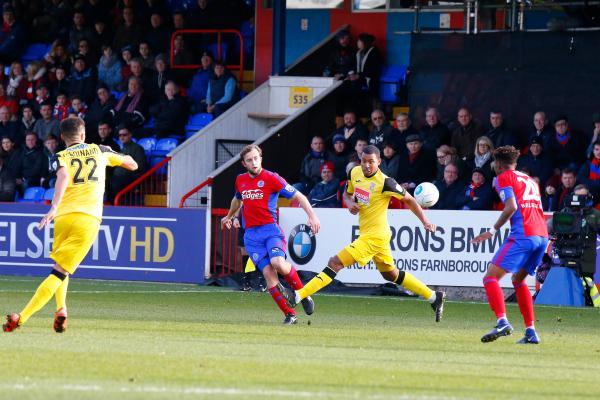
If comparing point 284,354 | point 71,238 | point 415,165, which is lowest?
point 284,354

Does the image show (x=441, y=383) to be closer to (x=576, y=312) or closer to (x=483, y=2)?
(x=576, y=312)

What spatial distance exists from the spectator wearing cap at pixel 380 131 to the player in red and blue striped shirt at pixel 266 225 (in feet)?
25.7

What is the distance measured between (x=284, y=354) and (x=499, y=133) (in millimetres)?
11412

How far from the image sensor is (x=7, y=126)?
28.0 metres

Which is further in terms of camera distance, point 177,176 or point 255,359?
point 177,176

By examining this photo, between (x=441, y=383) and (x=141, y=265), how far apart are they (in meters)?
13.3

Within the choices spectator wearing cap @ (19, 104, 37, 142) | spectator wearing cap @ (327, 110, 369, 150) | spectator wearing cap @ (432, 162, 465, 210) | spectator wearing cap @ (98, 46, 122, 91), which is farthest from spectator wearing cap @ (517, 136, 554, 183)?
spectator wearing cap @ (19, 104, 37, 142)

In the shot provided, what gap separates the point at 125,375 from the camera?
9.31 metres

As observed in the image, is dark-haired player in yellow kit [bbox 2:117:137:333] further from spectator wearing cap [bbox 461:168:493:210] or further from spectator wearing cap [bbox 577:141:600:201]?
spectator wearing cap [bbox 577:141:600:201]

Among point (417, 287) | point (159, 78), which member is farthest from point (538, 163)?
point (159, 78)

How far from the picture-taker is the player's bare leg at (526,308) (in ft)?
41.8

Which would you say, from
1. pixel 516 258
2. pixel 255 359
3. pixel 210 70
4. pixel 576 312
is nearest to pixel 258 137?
pixel 210 70

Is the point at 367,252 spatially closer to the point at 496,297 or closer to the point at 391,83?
the point at 496,297

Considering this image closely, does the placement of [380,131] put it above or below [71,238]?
above
